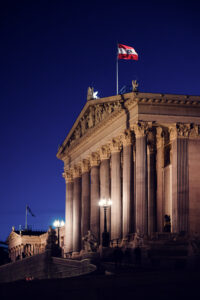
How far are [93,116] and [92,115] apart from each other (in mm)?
207

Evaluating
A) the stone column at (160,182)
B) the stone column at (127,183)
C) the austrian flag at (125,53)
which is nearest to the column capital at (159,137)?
the stone column at (160,182)

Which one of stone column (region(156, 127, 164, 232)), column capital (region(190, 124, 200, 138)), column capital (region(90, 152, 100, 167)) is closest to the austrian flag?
stone column (region(156, 127, 164, 232))

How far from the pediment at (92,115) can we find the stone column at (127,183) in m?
3.46

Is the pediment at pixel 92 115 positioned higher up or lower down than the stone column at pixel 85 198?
higher up

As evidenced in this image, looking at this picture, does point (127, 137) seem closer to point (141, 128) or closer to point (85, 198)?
point (141, 128)

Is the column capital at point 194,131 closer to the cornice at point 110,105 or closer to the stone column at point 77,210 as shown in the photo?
the cornice at point 110,105

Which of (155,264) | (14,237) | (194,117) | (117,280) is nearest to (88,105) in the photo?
(194,117)

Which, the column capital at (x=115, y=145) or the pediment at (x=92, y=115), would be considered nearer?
the column capital at (x=115, y=145)

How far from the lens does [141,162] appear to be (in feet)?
197

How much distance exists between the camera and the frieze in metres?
67.9

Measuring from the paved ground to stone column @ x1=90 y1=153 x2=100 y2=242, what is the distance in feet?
118

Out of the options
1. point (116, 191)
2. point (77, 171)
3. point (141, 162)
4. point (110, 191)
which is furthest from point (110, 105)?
point (77, 171)

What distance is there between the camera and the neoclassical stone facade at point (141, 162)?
195 ft

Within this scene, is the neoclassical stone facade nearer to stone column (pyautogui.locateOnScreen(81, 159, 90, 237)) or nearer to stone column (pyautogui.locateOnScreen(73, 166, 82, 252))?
stone column (pyautogui.locateOnScreen(81, 159, 90, 237))
